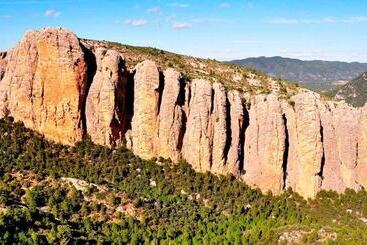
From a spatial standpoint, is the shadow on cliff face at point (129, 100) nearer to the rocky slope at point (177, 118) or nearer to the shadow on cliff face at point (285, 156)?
the rocky slope at point (177, 118)

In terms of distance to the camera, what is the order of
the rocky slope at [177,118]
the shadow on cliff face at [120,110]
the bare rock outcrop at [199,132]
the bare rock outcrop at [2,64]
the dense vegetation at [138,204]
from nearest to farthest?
1. the dense vegetation at [138,204]
2. the rocky slope at [177,118]
3. the shadow on cliff face at [120,110]
4. the bare rock outcrop at [199,132]
5. the bare rock outcrop at [2,64]

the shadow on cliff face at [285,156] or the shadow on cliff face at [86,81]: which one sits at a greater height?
the shadow on cliff face at [86,81]

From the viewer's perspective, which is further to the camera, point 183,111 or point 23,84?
point 183,111

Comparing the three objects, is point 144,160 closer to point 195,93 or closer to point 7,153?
point 195,93

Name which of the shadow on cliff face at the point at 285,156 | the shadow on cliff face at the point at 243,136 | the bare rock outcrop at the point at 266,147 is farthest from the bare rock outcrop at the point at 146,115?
the shadow on cliff face at the point at 285,156

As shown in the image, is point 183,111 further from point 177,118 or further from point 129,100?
point 129,100

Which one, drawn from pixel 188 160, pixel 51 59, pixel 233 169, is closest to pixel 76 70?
pixel 51 59

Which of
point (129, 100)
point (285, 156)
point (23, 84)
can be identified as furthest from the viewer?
point (129, 100)

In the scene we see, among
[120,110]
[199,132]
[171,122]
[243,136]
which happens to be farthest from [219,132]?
[120,110]
